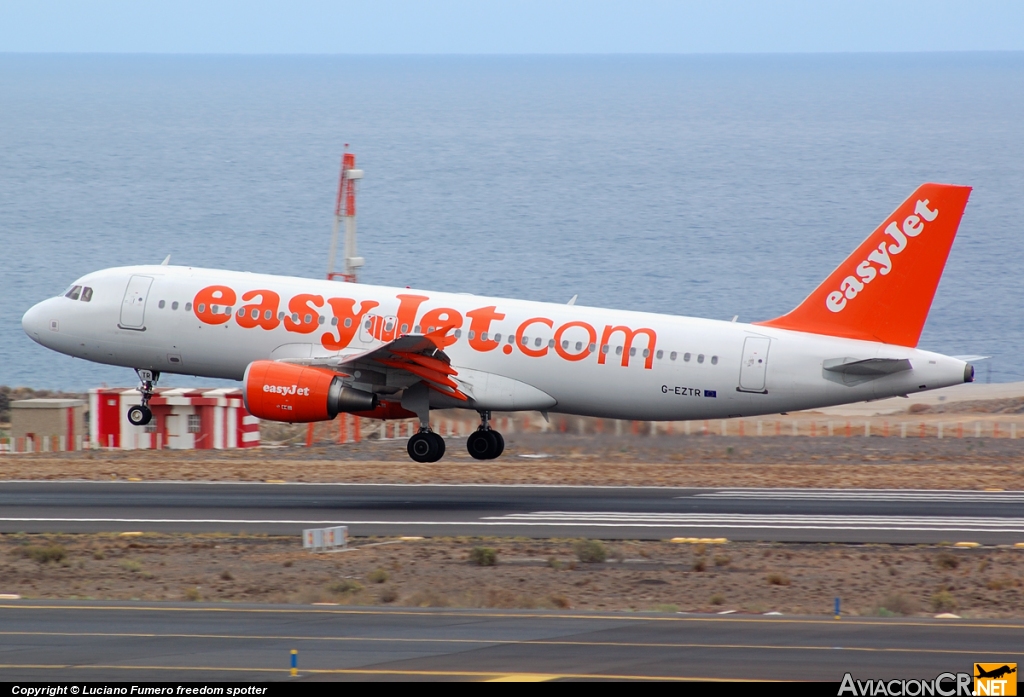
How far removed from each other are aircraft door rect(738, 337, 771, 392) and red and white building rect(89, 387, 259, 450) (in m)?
19.7

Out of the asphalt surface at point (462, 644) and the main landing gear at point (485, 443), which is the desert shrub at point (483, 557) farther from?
the main landing gear at point (485, 443)

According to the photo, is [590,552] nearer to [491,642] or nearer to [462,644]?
[491,642]

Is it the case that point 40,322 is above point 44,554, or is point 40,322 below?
above

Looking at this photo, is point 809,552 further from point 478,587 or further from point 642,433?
point 642,433

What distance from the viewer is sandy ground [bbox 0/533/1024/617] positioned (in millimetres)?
21109

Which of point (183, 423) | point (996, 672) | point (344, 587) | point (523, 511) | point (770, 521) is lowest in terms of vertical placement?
point (996, 672)

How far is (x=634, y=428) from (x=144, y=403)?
14499mm

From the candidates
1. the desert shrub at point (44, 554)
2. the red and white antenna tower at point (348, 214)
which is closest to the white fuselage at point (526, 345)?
the desert shrub at point (44, 554)

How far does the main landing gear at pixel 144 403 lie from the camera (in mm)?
36969

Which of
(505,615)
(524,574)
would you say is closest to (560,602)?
(505,615)

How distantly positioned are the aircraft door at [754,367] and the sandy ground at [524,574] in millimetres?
8368

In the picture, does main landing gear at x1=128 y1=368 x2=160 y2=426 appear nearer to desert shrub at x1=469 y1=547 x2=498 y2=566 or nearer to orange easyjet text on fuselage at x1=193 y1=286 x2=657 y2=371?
orange easyjet text on fuselage at x1=193 y1=286 x2=657 y2=371

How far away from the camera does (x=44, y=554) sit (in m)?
24.0

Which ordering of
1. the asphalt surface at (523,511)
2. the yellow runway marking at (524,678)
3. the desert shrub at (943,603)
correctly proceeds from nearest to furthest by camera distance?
1. the yellow runway marking at (524,678)
2. the desert shrub at (943,603)
3. the asphalt surface at (523,511)
